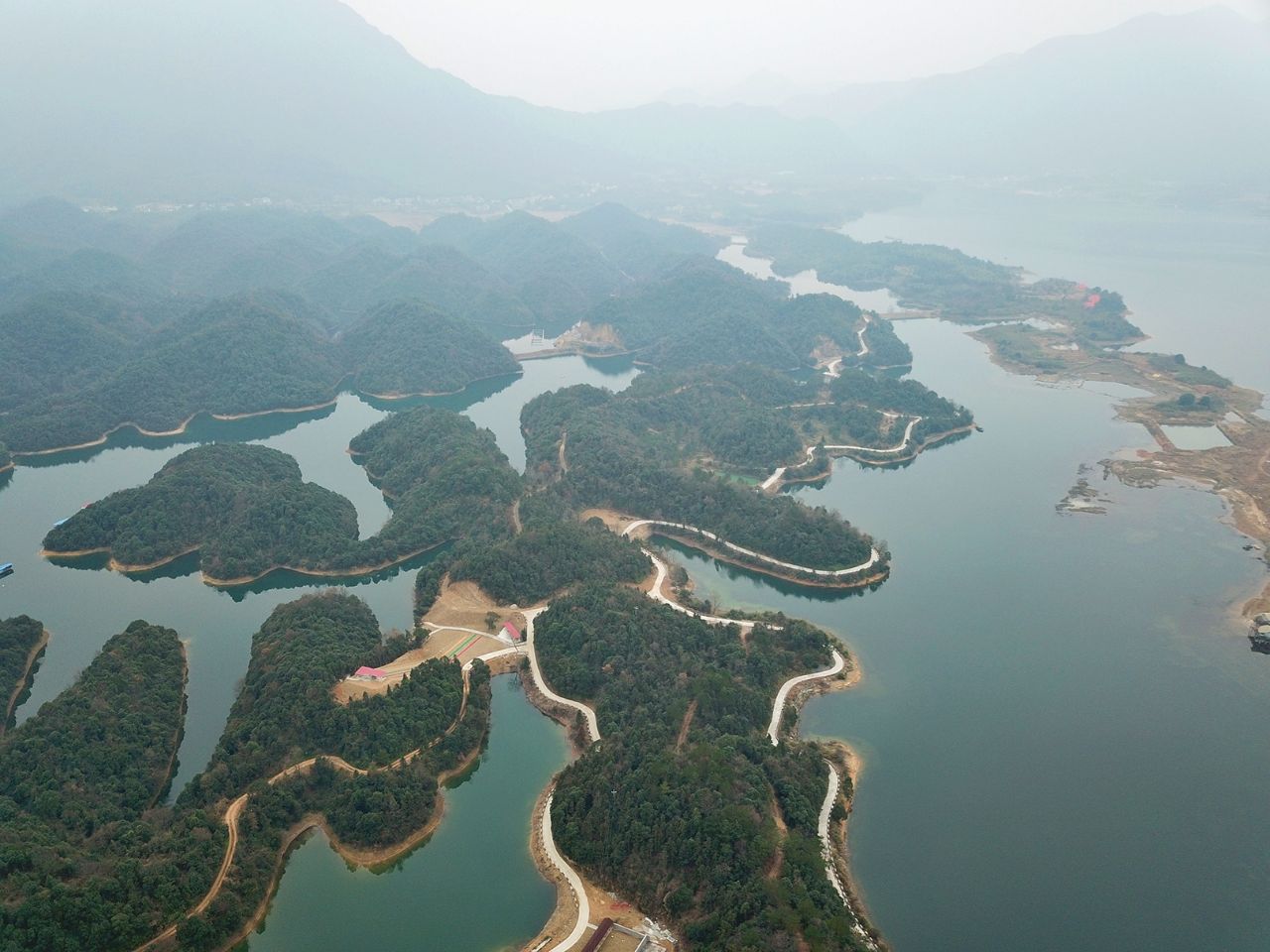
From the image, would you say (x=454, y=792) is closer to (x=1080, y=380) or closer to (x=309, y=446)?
(x=309, y=446)

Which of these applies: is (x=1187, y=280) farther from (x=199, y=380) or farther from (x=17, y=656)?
(x=17, y=656)

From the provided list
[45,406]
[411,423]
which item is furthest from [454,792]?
[45,406]

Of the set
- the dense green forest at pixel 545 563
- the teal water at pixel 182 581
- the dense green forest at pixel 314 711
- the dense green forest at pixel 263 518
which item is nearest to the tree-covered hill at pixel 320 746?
the dense green forest at pixel 314 711

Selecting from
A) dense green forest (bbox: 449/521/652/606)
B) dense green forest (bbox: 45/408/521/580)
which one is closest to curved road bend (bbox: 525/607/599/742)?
dense green forest (bbox: 449/521/652/606)

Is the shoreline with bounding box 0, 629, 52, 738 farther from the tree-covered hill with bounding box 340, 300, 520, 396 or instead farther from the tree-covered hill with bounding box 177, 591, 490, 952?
the tree-covered hill with bounding box 340, 300, 520, 396

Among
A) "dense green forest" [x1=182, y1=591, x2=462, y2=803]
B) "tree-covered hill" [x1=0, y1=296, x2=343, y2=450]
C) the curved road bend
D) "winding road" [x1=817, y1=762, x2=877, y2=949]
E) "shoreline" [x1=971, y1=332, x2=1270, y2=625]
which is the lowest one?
"tree-covered hill" [x1=0, y1=296, x2=343, y2=450]

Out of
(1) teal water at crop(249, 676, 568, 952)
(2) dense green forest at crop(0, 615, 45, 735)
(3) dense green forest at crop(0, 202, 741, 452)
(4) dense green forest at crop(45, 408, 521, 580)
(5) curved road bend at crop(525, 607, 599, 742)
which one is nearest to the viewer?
(1) teal water at crop(249, 676, 568, 952)

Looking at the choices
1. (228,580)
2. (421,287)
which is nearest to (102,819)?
(228,580)

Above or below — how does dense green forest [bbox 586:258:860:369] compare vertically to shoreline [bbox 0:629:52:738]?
above
